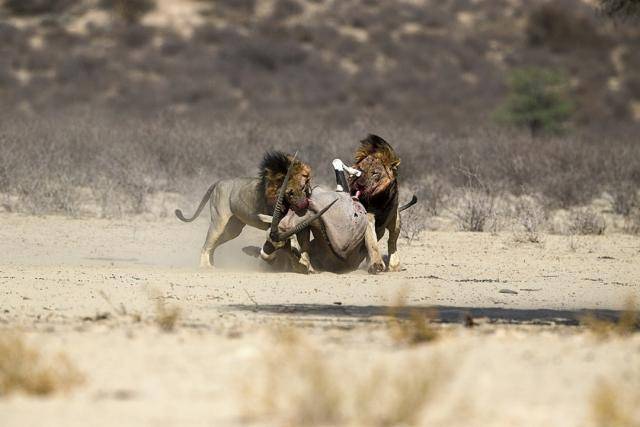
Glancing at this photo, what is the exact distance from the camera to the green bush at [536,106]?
38.1 m

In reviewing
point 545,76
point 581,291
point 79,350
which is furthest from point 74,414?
point 545,76

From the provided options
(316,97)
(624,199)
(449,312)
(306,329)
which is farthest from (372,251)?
(316,97)

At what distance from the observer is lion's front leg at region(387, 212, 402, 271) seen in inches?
595

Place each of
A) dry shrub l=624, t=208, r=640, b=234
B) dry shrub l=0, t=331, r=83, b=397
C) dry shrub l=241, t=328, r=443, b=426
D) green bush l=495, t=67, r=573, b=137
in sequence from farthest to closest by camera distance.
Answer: green bush l=495, t=67, r=573, b=137 < dry shrub l=624, t=208, r=640, b=234 < dry shrub l=0, t=331, r=83, b=397 < dry shrub l=241, t=328, r=443, b=426

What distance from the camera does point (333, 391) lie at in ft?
19.2

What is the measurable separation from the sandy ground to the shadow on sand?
0.03 meters

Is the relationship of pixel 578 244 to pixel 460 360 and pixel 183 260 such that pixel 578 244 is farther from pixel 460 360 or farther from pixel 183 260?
pixel 460 360

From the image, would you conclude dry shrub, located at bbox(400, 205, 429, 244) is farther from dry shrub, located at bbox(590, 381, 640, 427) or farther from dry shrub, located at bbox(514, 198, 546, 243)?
dry shrub, located at bbox(590, 381, 640, 427)

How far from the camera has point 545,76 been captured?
39.4 m

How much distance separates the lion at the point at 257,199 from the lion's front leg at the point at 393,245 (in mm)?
917

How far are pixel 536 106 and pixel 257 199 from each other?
81.0 feet

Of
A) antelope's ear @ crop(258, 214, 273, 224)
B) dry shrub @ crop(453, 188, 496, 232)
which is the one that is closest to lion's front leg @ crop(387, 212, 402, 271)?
antelope's ear @ crop(258, 214, 273, 224)

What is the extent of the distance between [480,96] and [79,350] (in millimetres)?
40122

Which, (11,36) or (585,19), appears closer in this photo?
(11,36)
